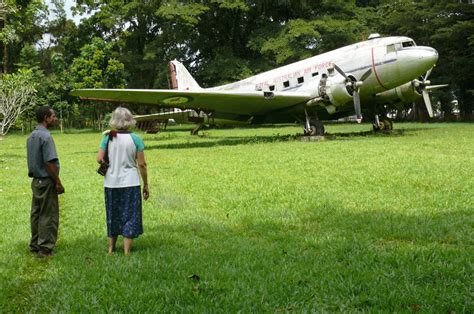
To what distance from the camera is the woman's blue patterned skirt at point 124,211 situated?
6.08m

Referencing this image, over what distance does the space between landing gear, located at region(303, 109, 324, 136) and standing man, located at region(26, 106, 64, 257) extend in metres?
17.2

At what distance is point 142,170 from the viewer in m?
6.14

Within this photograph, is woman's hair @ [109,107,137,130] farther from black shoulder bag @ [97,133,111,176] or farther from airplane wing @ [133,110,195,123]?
airplane wing @ [133,110,195,123]

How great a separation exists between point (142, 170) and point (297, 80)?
17.8 m

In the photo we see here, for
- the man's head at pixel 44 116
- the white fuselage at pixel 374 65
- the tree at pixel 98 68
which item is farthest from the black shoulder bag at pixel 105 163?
the tree at pixel 98 68

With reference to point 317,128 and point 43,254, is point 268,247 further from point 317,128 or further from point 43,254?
point 317,128

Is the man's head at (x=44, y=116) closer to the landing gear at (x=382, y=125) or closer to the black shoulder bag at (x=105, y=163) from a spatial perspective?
the black shoulder bag at (x=105, y=163)

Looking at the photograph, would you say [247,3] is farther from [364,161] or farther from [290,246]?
[290,246]

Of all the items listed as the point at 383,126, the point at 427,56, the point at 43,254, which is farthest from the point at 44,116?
the point at 383,126

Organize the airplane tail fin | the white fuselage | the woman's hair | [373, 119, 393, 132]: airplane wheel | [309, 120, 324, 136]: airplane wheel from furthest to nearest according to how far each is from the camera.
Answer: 1. the airplane tail fin
2. [373, 119, 393, 132]: airplane wheel
3. [309, 120, 324, 136]: airplane wheel
4. the white fuselage
5. the woman's hair

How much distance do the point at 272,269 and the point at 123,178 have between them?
2102 mm

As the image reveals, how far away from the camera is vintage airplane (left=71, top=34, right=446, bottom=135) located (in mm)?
20906

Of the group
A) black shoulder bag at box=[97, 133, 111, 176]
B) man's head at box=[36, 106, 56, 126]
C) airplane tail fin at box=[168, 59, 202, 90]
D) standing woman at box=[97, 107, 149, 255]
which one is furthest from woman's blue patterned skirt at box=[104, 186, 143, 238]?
airplane tail fin at box=[168, 59, 202, 90]

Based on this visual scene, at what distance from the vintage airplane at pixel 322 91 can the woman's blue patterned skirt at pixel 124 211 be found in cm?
1503
